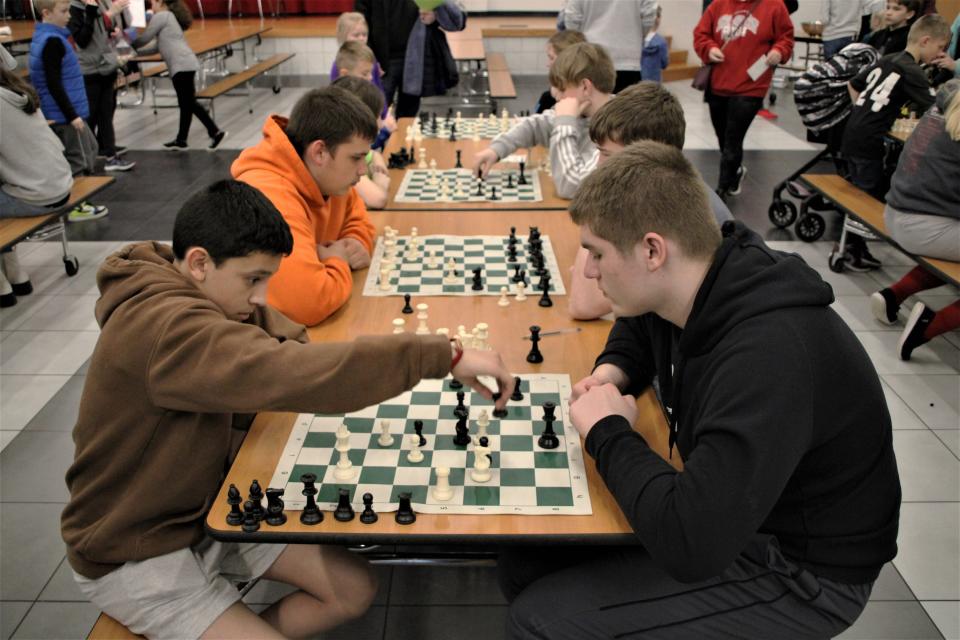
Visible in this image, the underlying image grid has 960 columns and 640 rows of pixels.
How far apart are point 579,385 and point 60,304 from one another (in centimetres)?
369

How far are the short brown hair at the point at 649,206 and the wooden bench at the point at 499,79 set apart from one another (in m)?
6.22

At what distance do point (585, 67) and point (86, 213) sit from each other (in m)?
4.17

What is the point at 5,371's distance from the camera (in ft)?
12.7

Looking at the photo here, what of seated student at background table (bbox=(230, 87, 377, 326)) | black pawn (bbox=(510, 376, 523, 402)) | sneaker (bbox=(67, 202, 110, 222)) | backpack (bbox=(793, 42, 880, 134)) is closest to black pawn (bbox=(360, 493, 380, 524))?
black pawn (bbox=(510, 376, 523, 402))

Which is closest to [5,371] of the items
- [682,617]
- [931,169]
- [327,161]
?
[327,161]

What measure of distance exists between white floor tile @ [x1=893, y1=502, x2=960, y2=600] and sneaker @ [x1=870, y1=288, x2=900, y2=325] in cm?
159

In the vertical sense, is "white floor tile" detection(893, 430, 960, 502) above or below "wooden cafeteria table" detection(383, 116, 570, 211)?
below

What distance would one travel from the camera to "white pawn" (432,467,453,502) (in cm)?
168

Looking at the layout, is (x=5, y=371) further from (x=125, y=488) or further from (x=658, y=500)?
(x=658, y=500)

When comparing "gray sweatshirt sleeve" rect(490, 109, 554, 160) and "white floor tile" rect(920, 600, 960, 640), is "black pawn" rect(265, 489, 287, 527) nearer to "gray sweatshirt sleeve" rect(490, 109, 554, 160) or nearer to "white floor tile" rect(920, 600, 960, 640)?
"white floor tile" rect(920, 600, 960, 640)

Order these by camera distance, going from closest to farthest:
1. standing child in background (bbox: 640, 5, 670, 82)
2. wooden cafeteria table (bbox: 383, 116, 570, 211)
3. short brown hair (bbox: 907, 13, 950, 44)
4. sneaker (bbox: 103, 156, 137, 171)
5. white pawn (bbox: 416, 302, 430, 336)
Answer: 1. white pawn (bbox: 416, 302, 430, 336)
2. wooden cafeteria table (bbox: 383, 116, 570, 211)
3. short brown hair (bbox: 907, 13, 950, 44)
4. sneaker (bbox: 103, 156, 137, 171)
5. standing child in background (bbox: 640, 5, 670, 82)

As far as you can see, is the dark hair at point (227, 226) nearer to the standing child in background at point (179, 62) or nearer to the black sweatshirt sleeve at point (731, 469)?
the black sweatshirt sleeve at point (731, 469)

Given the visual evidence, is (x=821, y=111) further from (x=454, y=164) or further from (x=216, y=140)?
(x=216, y=140)

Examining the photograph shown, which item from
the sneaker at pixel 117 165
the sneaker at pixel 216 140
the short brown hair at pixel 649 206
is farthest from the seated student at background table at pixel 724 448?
the sneaker at pixel 216 140
